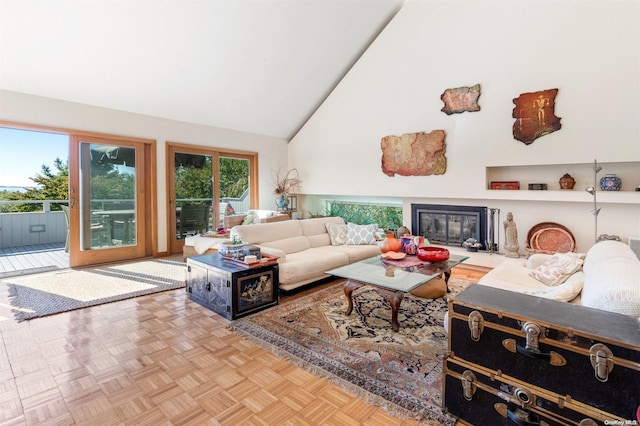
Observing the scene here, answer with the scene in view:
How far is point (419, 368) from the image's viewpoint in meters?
2.05

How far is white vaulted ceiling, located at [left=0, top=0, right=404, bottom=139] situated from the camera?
3488 millimetres

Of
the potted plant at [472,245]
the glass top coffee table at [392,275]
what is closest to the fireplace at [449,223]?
the potted plant at [472,245]

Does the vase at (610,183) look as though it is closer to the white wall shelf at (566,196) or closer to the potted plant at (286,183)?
the white wall shelf at (566,196)

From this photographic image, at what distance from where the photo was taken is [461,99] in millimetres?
4684

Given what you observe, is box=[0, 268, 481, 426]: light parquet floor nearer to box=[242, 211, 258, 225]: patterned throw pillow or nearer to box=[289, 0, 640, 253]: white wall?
box=[242, 211, 258, 225]: patterned throw pillow

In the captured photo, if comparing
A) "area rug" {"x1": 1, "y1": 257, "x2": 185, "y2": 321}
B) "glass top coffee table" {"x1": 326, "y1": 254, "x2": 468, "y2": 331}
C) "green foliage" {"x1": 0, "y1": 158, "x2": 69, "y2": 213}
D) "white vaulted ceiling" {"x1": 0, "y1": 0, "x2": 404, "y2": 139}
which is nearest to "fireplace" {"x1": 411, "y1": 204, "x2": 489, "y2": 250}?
"glass top coffee table" {"x1": 326, "y1": 254, "x2": 468, "y2": 331}

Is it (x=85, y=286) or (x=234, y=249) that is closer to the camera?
(x=234, y=249)

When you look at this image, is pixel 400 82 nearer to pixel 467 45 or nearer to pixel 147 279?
pixel 467 45

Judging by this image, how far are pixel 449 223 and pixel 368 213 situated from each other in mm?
1842

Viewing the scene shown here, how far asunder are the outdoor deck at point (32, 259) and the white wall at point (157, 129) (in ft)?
5.08

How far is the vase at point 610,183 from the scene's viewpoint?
376 centimetres

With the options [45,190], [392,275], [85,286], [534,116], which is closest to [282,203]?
[85,286]

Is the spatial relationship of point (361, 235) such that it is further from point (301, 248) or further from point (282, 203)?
point (282, 203)

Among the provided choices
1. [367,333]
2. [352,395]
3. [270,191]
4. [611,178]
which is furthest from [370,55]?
[352,395]
